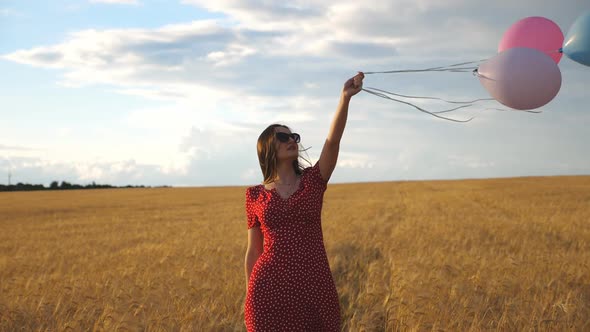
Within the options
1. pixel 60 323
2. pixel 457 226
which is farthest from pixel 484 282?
pixel 457 226

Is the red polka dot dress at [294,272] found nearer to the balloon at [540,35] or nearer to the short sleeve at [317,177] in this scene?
the short sleeve at [317,177]

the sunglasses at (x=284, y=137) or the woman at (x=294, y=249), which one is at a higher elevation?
the sunglasses at (x=284, y=137)

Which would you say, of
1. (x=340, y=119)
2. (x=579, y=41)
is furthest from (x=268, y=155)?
(x=579, y=41)

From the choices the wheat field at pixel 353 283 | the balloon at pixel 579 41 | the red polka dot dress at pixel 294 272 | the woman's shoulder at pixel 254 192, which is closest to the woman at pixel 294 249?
the red polka dot dress at pixel 294 272

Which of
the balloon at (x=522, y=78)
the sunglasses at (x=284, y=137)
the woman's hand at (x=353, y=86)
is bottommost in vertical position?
the sunglasses at (x=284, y=137)

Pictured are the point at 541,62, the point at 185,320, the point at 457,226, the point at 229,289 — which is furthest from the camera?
the point at 457,226

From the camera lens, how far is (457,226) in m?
15.1

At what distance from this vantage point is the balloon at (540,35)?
14.9ft

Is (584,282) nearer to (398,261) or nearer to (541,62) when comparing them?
(398,261)

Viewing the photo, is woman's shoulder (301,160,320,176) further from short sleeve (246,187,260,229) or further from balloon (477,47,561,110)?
balloon (477,47,561,110)

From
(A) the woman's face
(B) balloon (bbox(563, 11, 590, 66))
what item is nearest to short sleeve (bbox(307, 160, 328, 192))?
(A) the woman's face

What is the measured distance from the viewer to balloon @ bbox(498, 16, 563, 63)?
14.9 ft

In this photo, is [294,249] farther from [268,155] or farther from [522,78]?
A: [522,78]

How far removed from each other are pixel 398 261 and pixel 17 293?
5.20 m
